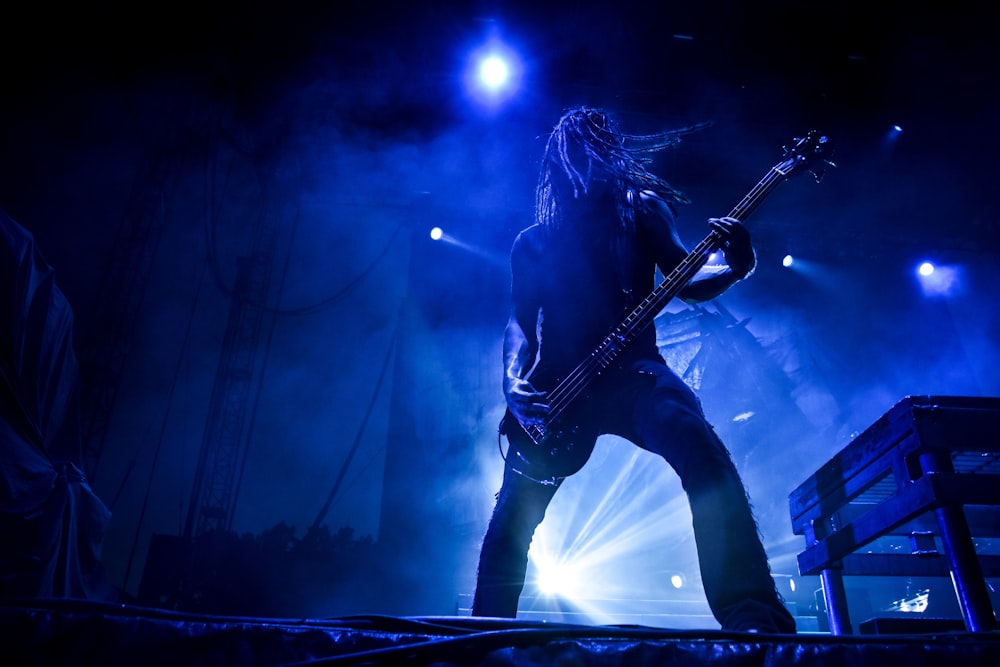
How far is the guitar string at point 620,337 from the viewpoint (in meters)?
2.48

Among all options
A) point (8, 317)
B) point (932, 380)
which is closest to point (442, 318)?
point (8, 317)

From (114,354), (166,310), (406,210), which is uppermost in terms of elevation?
(406,210)

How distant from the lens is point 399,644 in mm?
1137

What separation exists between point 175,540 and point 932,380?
1051 cm

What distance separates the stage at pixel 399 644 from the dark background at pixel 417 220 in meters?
6.24

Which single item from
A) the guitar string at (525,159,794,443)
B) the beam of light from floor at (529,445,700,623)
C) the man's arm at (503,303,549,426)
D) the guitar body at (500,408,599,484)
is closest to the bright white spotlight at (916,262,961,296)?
the beam of light from floor at (529,445,700,623)

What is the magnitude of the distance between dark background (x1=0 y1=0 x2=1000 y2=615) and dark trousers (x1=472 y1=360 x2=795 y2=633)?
5.10 metres

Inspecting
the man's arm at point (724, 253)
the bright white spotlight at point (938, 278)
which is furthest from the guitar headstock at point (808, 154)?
the bright white spotlight at point (938, 278)

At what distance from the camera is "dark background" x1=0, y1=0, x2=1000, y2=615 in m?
7.45

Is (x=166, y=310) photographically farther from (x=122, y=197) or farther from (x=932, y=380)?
(x=932, y=380)

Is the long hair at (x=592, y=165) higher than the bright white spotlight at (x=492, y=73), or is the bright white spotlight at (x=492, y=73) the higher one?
the bright white spotlight at (x=492, y=73)

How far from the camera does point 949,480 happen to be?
2180 mm

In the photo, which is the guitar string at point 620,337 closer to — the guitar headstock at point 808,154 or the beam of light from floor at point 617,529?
the guitar headstock at point 808,154

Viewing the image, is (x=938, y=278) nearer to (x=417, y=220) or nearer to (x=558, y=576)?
(x=558, y=576)
